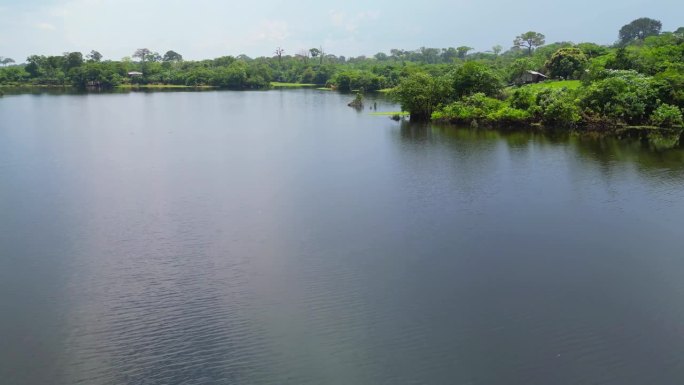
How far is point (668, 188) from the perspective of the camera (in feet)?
81.3

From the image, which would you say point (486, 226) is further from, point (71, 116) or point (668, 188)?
→ point (71, 116)

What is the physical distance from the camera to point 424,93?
168 ft

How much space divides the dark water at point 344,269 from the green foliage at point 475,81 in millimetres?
18824

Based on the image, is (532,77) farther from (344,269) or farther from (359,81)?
(344,269)

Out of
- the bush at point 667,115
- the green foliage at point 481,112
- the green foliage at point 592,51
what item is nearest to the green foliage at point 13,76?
the green foliage at point 481,112

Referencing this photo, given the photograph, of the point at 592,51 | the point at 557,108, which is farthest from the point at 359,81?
the point at 557,108

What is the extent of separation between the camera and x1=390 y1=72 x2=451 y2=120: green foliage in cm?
5100

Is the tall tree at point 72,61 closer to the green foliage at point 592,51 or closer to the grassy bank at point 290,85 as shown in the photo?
the grassy bank at point 290,85

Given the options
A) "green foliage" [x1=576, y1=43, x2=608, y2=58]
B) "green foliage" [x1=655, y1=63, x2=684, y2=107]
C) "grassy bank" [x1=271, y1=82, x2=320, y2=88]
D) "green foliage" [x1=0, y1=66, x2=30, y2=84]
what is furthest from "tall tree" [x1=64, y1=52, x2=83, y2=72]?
"green foliage" [x1=655, y1=63, x2=684, y2=107]

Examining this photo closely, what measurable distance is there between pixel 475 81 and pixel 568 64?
19315 mm

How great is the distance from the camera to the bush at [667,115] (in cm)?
4116

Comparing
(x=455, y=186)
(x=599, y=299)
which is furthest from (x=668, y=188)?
(x=599, y=299)

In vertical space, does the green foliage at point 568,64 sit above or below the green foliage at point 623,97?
above

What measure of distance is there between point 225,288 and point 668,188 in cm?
2116
